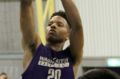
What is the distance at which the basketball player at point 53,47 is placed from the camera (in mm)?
1632

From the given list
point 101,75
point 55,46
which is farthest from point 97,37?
point 101,75

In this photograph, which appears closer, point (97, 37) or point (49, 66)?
point (49, 66)

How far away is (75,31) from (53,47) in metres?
0.13

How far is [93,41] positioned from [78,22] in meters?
3.06

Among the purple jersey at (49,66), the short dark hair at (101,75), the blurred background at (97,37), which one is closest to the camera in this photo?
the short dark hair at (101,75)

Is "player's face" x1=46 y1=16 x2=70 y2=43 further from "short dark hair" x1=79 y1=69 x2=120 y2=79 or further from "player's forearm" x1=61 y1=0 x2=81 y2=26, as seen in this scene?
"short dark hair" x1=79 y1=69 x2=120 y2=79

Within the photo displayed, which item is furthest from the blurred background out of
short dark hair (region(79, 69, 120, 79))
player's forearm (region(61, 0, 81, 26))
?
short dark hair (region(79, 69, 120, 79))

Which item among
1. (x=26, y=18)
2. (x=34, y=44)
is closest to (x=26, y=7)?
(x=26, y=18)

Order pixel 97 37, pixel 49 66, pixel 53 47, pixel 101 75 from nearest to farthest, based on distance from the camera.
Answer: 1. pixel 101 75
2. pixel 49 66
3. pixel 53 47
4. pixel 97 37

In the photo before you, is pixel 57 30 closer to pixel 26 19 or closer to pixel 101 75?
pixel 26 19

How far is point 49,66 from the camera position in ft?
5.38

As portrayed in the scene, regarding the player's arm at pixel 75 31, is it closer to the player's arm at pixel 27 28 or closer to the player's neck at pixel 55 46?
the player's neck at pixel 55 46

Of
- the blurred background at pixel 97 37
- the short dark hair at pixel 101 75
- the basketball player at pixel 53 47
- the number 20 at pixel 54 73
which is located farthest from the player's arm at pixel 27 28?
the blurred background at pixel 97 37

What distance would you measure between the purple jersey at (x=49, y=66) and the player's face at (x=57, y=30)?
0.06m
